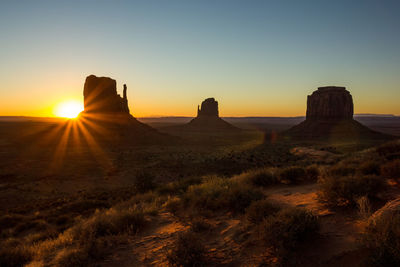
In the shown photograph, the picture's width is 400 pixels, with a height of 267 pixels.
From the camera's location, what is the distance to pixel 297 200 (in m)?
6.56

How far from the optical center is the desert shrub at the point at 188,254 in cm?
366

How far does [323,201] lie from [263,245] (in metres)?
2.75

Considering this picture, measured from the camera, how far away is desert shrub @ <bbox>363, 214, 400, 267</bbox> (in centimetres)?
266

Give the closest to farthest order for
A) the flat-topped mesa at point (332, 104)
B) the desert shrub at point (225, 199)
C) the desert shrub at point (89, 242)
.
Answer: the desert shrub at point (89, 242), the desert shrub at point (225, 199), the flat-topped mesa at point (332, 104)

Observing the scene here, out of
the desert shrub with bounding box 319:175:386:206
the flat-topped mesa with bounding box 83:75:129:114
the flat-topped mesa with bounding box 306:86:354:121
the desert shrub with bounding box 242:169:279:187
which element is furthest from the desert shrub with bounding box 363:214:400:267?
the flat-topped mesa with bounding box 306:86:354:121

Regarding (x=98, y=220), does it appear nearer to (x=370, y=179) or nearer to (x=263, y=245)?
(x=263, y=245)

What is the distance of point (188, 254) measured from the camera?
371 centimetres

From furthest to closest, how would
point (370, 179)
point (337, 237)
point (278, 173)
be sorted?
point (278, 173) → point (370, 179) → point (337, 237)

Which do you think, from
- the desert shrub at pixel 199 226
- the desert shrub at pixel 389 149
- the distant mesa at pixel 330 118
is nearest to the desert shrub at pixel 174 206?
the desert shrub at pixel 199 226

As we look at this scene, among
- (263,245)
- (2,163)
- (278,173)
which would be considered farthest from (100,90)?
(263,245)

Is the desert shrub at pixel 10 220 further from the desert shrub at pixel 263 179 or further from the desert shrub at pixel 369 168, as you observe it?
the desert shrub at pixel 369 168

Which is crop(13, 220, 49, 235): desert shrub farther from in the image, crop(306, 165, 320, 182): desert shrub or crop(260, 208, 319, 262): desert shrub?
crop(306, 165, 320, 182): desert shrub

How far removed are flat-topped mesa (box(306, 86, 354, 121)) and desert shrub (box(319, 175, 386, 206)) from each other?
83.6m

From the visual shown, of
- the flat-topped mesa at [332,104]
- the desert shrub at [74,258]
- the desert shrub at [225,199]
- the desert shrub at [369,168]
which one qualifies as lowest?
the desert shrub at [74,258]
